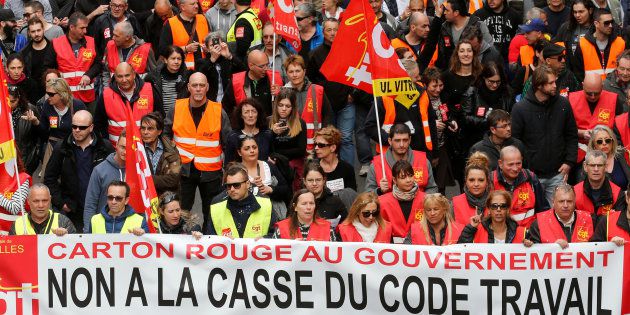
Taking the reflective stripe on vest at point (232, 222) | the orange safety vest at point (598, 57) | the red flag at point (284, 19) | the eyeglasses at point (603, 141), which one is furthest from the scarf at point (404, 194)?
the orange safety vest at point (598, 57)

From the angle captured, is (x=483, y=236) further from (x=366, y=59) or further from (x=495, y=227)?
(x=366, y=59)

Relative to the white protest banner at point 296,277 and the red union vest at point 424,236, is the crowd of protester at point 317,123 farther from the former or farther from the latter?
the white protest banner at point 296,277

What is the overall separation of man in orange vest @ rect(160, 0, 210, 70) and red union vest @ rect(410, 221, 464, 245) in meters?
5.98

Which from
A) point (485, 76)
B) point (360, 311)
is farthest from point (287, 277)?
point (485, 76)

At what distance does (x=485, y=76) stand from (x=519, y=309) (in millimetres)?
4916

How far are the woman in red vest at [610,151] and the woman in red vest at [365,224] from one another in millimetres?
2438

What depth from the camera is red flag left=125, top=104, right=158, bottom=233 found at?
13680mm

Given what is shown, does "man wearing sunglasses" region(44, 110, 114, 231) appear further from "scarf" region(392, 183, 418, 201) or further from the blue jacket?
"scarf" region(392, 183, 418, 201)

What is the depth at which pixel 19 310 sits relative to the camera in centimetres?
1294

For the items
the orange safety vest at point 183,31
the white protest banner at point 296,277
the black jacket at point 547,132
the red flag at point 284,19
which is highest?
the red flag at point 284,19

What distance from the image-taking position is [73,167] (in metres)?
15.7

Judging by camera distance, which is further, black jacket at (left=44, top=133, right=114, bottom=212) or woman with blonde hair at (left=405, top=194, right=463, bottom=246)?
black jacket at (left=44, top=133, right=114, bottom=212)

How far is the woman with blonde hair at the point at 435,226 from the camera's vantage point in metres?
13.5

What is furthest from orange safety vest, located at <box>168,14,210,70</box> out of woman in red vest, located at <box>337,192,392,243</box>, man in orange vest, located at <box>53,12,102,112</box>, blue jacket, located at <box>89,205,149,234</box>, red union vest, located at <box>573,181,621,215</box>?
red union vest, located at <box>573,181,621,215</box>
